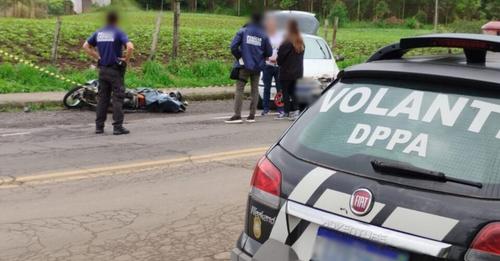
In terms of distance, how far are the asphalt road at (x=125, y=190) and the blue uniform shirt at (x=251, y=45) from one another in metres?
1.17

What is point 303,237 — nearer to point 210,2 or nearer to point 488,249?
point 488,249

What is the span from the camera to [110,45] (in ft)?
30.5

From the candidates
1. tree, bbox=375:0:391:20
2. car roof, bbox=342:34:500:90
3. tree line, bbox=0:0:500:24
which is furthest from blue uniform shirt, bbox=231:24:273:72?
tree, bbox=375:0:391:20

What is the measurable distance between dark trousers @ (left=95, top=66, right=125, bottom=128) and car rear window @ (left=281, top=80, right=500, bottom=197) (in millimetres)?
6517

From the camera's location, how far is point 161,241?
4.84 m

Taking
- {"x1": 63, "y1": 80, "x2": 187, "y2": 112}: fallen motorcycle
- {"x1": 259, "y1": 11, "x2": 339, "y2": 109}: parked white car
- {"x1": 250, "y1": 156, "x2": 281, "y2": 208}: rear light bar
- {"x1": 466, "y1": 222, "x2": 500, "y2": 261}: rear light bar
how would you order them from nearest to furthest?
{"x1": 466, "y1": 222, "x2": 500, "y2": 261}: rear light bar → {"x1": 250, "y1": 156, "x2": 281, "y2": 208}: rear light bar → {"x1": 259, "y1": 11, "x2": 339, "y2": 109}: parked white car → {"x1": 63, "y1": 80, "x2": 187, "y2": 112}: fallen motorcycle

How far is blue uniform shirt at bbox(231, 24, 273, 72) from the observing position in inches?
420

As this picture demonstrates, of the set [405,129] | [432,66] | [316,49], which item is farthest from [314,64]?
[405,129]

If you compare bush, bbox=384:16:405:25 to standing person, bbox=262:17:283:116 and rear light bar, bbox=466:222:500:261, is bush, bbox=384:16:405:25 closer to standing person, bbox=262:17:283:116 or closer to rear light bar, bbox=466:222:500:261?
standing person, bbox=262:17:283:116

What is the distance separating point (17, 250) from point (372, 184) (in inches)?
117

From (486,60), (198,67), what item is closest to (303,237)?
(486,60)

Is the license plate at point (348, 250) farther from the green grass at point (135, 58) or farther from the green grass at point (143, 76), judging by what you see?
the green grass at point (143, 76)

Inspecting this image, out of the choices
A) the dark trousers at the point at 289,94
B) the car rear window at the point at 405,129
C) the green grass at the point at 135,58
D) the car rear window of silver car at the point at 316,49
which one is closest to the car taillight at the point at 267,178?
the car rear window at the point at 405,129

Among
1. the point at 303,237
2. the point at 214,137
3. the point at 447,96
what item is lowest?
the point at 214,137
